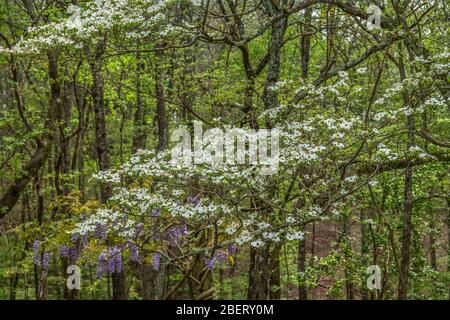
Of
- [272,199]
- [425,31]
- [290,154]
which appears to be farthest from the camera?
[425,31]

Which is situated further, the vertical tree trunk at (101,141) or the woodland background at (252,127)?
the vertical tree trunk at (101,141)

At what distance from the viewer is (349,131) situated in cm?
492

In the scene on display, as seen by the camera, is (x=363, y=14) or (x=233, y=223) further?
(x=363, y=14)

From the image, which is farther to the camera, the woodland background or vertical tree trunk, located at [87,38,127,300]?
vertical tree trunk, located at [87,38,127,300]

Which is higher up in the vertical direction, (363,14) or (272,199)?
(363,14)

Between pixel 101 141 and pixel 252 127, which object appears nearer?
pixel 252 127

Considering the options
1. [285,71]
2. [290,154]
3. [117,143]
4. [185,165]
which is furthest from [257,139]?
[117,143]

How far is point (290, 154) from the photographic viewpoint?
4414 millimetres

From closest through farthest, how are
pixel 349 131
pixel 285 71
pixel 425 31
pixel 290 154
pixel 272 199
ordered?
1. pixel 290 154
2. pixel 349 131
3. pixel 272 199
4. pixel 425 31
5. pixel 285 71

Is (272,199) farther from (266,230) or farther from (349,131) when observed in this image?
(349,131)

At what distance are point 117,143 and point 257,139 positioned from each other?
1157 centimetres

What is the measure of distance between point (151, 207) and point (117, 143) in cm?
1123
